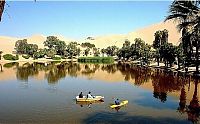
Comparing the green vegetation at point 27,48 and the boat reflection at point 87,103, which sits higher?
the green vegetation at point 27,48

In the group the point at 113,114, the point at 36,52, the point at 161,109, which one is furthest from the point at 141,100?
the point at 36,52

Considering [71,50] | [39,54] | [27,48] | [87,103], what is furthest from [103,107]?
[71,50]

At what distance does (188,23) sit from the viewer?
23531mm

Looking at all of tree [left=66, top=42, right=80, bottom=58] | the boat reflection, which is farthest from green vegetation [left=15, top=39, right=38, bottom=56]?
the boat reflection

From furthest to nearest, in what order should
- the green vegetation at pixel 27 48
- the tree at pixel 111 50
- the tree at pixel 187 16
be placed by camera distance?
the tree at pixel 111 50, the green vegetation at pixel 27 48, the tree at pixel 187 16

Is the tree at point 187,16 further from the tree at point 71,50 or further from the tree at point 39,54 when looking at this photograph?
the tree at point 71,50

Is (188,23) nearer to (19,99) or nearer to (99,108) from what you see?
(99,108)

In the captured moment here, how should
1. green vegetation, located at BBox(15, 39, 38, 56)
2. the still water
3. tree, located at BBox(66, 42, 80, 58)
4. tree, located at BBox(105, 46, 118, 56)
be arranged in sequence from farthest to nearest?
tree, located at BBox(105, 46, 118, 56), tree, located at BBox(66, 42, 80, 58), green vegetation, located at BBox(15, 39, 38, 56), the still water

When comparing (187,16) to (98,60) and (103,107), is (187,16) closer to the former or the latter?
(103,107)

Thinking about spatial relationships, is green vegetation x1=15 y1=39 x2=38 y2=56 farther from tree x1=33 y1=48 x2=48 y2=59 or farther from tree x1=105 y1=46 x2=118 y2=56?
tree x1=105 y1=46 x2=118 y2=56

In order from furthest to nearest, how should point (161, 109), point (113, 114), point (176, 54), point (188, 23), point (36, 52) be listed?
point (36, 52)
point (176, 54)
point (161, 109)
point (113, 114)
point (188, 23)

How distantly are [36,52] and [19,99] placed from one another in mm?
114732

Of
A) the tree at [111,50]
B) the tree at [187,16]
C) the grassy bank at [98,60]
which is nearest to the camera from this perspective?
the tree at [187,16]

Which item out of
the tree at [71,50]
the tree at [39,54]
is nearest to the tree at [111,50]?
the tree at [71,50]
